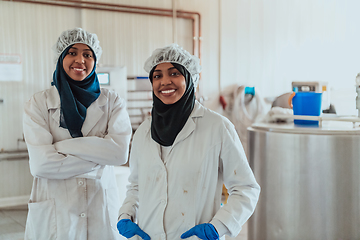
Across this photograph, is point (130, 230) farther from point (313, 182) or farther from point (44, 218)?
point (313, 182)

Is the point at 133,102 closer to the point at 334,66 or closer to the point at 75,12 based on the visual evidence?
the point at 75,12

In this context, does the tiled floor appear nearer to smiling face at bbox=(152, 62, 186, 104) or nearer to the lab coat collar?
the lab coat collar

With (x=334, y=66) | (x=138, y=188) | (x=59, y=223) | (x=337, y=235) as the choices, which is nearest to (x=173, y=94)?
(x=138, y=188)

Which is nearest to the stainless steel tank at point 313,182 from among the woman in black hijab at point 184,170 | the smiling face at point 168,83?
the woman in black hijab at point 184,170

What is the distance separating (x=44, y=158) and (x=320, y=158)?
4.74 ft

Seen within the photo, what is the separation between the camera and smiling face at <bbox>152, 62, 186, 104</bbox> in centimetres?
122

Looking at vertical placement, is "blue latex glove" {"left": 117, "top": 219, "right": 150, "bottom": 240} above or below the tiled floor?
above

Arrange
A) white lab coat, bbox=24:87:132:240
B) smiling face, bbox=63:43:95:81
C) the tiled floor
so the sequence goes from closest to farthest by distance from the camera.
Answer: white lab coat, bbox=24:87:132:240, smiling face, bbox=63:43:95:81, the tiled floor

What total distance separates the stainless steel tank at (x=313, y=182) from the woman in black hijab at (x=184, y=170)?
34.9 inches

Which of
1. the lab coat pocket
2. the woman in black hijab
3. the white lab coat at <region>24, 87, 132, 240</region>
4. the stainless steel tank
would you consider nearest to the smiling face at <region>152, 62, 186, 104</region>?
the woman in black hijab

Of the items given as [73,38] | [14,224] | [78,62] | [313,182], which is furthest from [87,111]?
[14,224]

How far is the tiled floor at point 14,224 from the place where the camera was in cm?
299

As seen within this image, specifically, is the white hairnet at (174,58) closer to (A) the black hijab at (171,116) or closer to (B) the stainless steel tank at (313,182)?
(A) the black hijab at (171,116)

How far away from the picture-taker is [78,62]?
5.19ft
